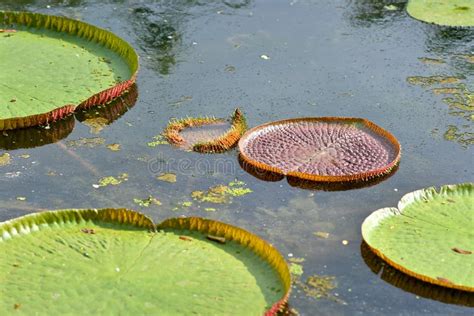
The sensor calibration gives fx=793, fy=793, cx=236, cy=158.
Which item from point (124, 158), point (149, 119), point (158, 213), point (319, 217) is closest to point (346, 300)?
point (319, 217)

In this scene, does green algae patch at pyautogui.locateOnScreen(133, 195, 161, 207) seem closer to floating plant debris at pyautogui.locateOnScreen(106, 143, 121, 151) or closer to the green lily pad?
floating plant debris at pyautogui.locateOnScreen(106, 143, 121, 151)

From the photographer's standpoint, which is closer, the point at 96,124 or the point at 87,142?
the point at 87,142

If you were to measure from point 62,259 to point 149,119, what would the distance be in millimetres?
1910

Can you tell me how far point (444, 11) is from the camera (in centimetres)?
772

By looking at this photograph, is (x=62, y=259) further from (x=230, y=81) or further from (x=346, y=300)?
(x=230, y=81)

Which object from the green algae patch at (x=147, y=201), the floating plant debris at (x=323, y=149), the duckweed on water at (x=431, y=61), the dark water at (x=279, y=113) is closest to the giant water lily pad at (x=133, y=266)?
the dark water at (x=279, y=113)

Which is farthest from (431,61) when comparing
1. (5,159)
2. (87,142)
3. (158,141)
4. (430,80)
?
(5,159)

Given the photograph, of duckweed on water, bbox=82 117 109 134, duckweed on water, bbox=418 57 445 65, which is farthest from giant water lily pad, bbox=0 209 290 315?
duckweed on water, bbox=418 57 445 65

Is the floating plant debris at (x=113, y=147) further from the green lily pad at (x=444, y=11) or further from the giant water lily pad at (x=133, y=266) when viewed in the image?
the green lily pad at (x=444, y=11)

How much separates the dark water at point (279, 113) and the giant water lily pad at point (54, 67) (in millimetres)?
160

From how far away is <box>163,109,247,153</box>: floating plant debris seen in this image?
18.0 feet

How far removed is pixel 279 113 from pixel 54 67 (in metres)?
1.83

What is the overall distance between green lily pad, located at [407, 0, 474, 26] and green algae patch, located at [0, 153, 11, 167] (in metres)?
4.22

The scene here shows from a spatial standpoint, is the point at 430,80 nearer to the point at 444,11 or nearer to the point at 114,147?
the point at 444,11
